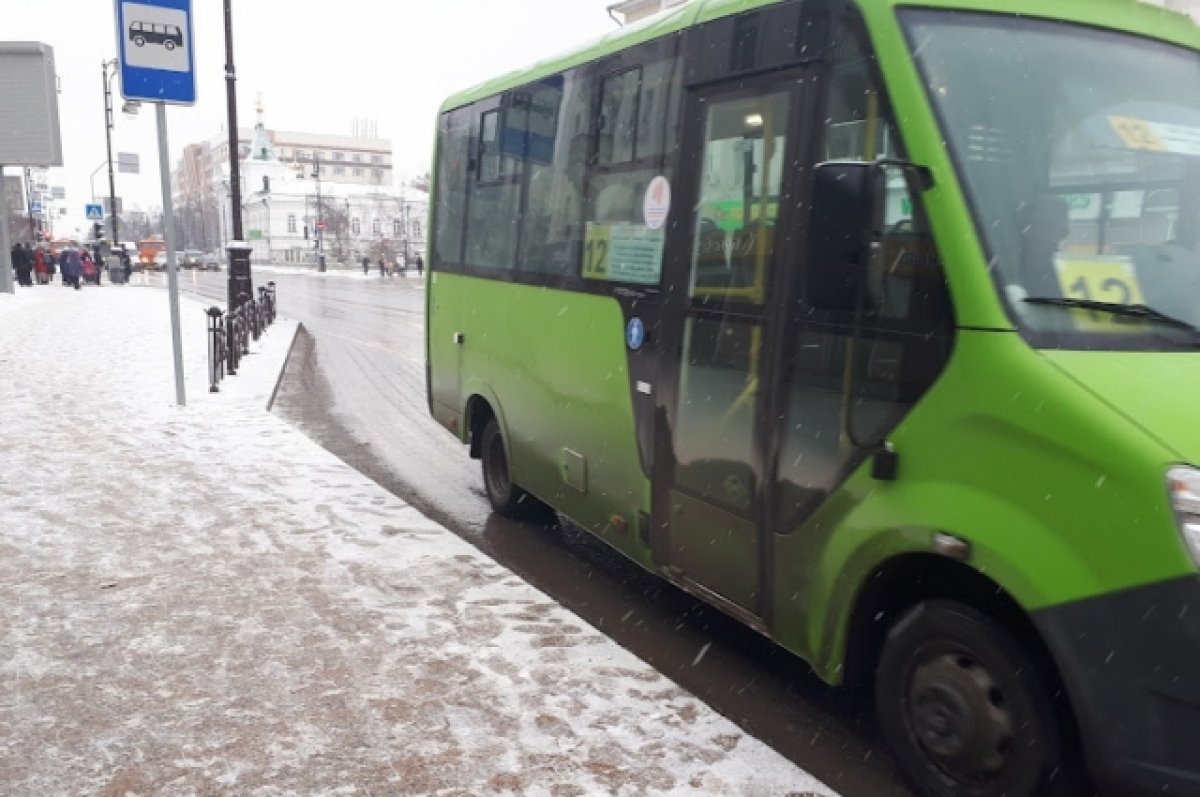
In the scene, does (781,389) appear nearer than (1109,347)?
No

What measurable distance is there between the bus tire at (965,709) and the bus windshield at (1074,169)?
0.94 metres

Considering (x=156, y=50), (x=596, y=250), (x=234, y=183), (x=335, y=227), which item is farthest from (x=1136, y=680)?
(x=335, y=227)

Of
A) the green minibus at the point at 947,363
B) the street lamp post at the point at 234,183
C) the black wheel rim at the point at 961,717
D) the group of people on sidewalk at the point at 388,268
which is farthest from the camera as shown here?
the group of people on sidewalk at the point at 388,268

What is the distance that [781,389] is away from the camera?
140 inches

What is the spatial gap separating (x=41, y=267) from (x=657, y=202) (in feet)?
148

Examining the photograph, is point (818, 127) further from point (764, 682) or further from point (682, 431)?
point (764, 682)

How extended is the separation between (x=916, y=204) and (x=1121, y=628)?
1.36 metres

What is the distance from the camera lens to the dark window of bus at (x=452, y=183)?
702 centimetres

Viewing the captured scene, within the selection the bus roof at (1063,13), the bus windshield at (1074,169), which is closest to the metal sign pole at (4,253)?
the bus roof at (1063,13)

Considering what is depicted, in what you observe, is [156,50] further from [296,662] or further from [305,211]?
[305,211]

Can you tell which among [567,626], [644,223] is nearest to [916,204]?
[644,223]

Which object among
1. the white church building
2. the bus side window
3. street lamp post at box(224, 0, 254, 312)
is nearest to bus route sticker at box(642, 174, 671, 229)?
the bus side window

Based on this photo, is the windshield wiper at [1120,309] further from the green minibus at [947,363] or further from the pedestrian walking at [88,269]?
the pedestrian walking at [88,269]

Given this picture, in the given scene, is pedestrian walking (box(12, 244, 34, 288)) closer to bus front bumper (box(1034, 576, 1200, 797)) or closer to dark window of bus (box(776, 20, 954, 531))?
dark window of bus (box(776, 20, 954, 531))
